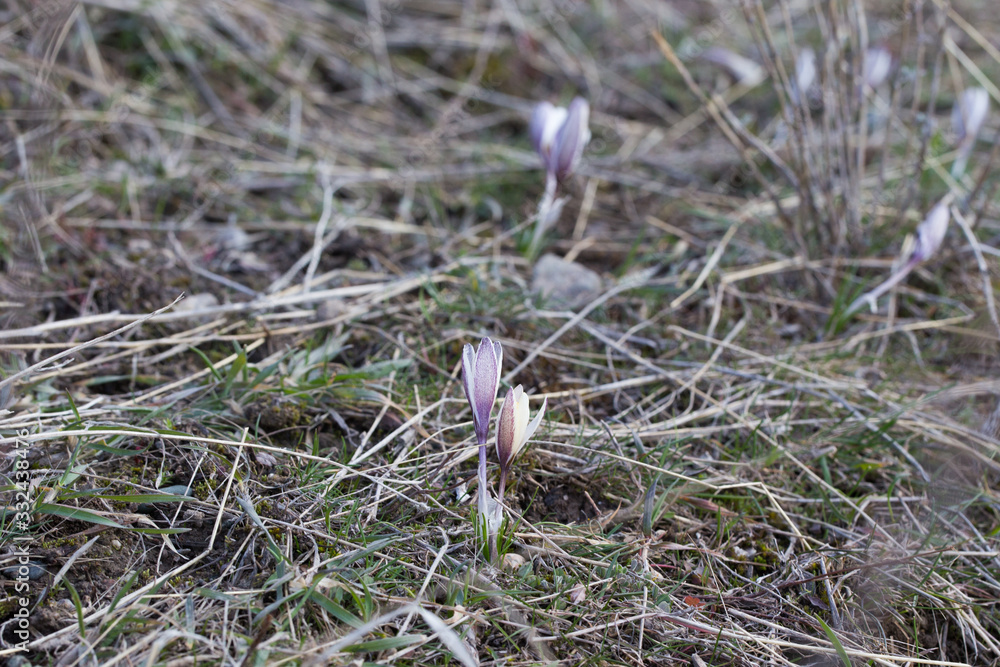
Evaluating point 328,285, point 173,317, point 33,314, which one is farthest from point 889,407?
point 33,314

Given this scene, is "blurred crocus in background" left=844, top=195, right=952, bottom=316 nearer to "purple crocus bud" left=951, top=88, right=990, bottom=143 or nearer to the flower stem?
"purple crocus bud" left=951, top=88, right=990, bottom=143

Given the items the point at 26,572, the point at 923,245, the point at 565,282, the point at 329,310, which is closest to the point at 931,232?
the point at 923,245

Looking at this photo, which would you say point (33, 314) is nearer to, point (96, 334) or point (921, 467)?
point (96, 334)

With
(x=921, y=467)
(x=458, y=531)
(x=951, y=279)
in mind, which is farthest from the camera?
(x=951, y=279)

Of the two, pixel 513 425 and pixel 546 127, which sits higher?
pixel 546 127

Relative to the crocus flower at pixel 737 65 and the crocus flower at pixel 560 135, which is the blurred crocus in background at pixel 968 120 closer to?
the crocus flower at pixel 737 65

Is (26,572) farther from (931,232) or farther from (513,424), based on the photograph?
(931,232)

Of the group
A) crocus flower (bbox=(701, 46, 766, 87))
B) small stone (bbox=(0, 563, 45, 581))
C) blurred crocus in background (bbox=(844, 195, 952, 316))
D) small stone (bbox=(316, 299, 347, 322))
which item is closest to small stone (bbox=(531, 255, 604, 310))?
small stone (bbox=(316, 299, 347, 322))
